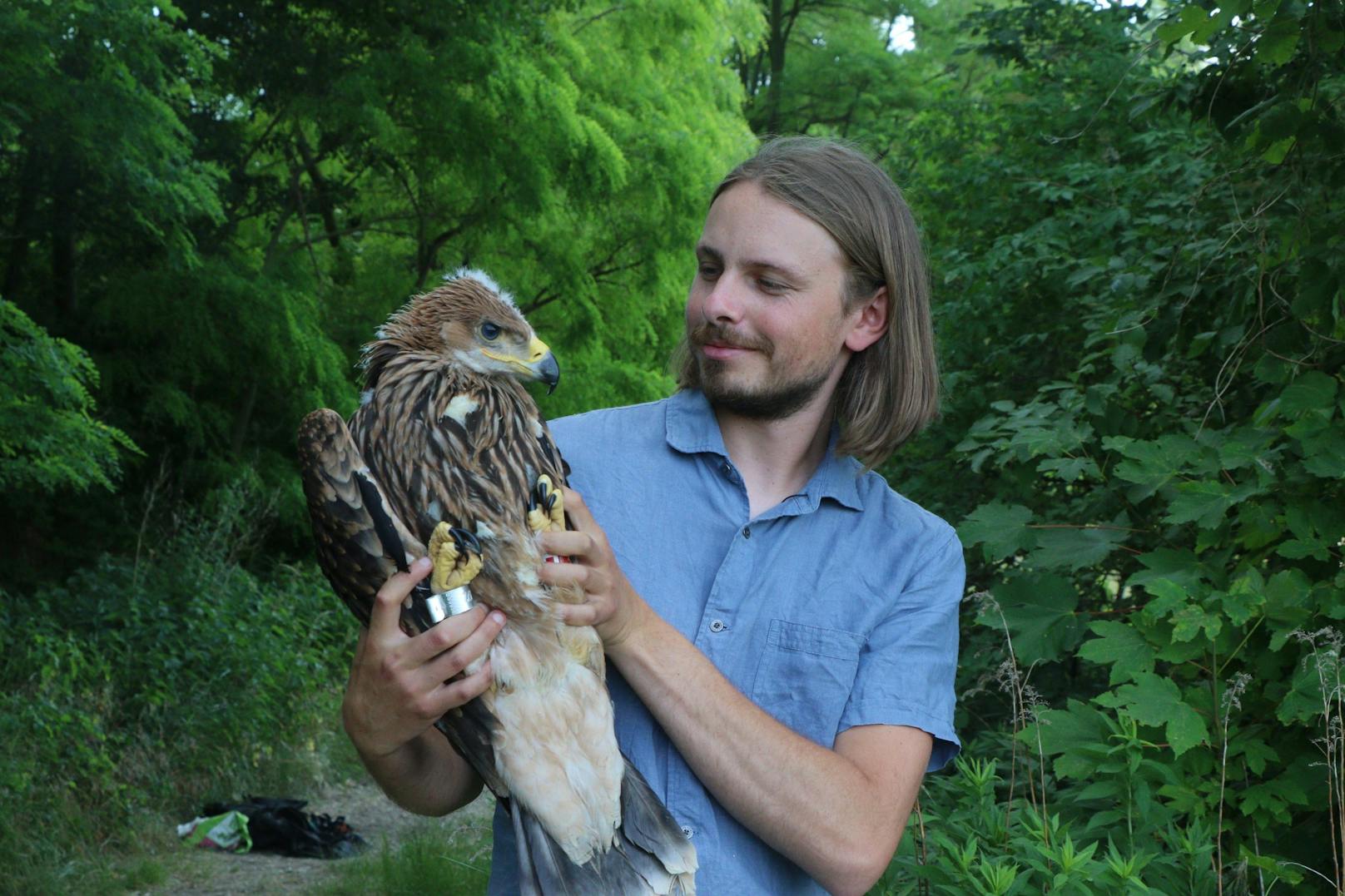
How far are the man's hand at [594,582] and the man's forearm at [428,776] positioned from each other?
0.43m

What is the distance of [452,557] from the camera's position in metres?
1.96

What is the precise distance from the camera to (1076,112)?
6535 mm

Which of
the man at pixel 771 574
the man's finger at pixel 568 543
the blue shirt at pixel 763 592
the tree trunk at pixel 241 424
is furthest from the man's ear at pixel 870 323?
the tree trunk at pixel 241 424

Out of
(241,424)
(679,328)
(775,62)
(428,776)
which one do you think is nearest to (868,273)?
(428,776)

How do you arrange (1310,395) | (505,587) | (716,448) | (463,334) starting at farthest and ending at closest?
(1310,395) < (716,448) < (463,334) < (505,587)

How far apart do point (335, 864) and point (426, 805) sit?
563 centimetres

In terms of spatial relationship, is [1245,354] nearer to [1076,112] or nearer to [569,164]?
[1076,112]

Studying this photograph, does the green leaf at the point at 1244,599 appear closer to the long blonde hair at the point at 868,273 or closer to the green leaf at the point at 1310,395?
the green leaf at the point at 1310,395

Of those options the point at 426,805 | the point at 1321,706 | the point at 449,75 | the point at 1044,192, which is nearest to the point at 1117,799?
the point at 1321,706

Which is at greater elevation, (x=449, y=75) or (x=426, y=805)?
(x=449, y=75)

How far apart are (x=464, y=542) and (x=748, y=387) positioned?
603 mm

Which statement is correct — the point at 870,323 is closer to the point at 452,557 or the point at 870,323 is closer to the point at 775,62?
the point at 452,557

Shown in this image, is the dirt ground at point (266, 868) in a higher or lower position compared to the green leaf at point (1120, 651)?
lower

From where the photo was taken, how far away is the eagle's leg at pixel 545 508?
78.0 inches
